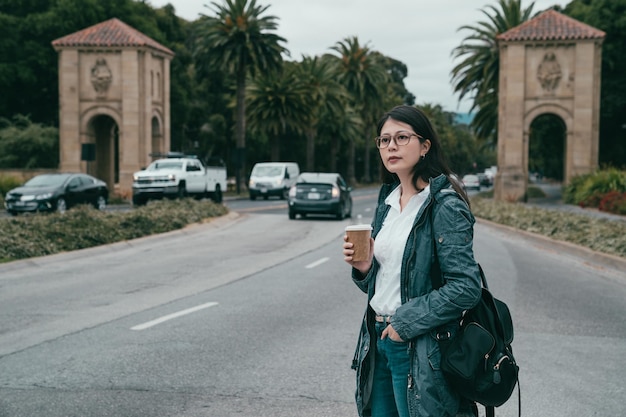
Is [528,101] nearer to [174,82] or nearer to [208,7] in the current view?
[208,7]

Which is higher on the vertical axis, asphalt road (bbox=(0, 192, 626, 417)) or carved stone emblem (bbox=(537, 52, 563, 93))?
carved stone emblem (bbox=(537, 52, 563, 93))

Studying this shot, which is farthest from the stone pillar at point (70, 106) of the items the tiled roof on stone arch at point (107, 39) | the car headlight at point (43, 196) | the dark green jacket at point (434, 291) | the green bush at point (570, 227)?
the dark green jacket at point (434, 291)

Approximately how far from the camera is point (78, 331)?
27.7 feet

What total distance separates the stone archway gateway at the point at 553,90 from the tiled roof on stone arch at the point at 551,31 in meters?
0.05

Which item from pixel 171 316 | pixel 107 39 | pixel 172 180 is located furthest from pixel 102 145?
pixel 171 316

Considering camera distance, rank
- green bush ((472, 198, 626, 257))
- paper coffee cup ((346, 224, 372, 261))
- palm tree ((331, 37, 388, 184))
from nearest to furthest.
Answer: paper coffee cup ((346, 224, 372, 261))
green bush ((472, 198, 626, 257))
palm tree ((331, 37, 388, 184))

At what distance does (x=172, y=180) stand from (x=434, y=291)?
101ft

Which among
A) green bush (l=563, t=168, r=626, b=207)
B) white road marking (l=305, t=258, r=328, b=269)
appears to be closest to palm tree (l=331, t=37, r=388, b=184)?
green bush (l=563, t=168, r=626, b=207)

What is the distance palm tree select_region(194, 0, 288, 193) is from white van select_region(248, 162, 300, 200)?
3.61m

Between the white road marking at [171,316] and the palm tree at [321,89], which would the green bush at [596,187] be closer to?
the white road marking at [171,316]

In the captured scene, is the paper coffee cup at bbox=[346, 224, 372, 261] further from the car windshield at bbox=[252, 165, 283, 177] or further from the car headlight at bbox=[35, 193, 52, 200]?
the car windshield at bbox=[252, 165, 283, 177]

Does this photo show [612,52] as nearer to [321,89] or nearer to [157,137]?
[321,89]

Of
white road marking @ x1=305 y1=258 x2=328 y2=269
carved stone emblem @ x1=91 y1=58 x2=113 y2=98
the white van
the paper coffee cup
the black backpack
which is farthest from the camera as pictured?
the white van

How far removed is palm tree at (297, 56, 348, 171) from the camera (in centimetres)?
6731
